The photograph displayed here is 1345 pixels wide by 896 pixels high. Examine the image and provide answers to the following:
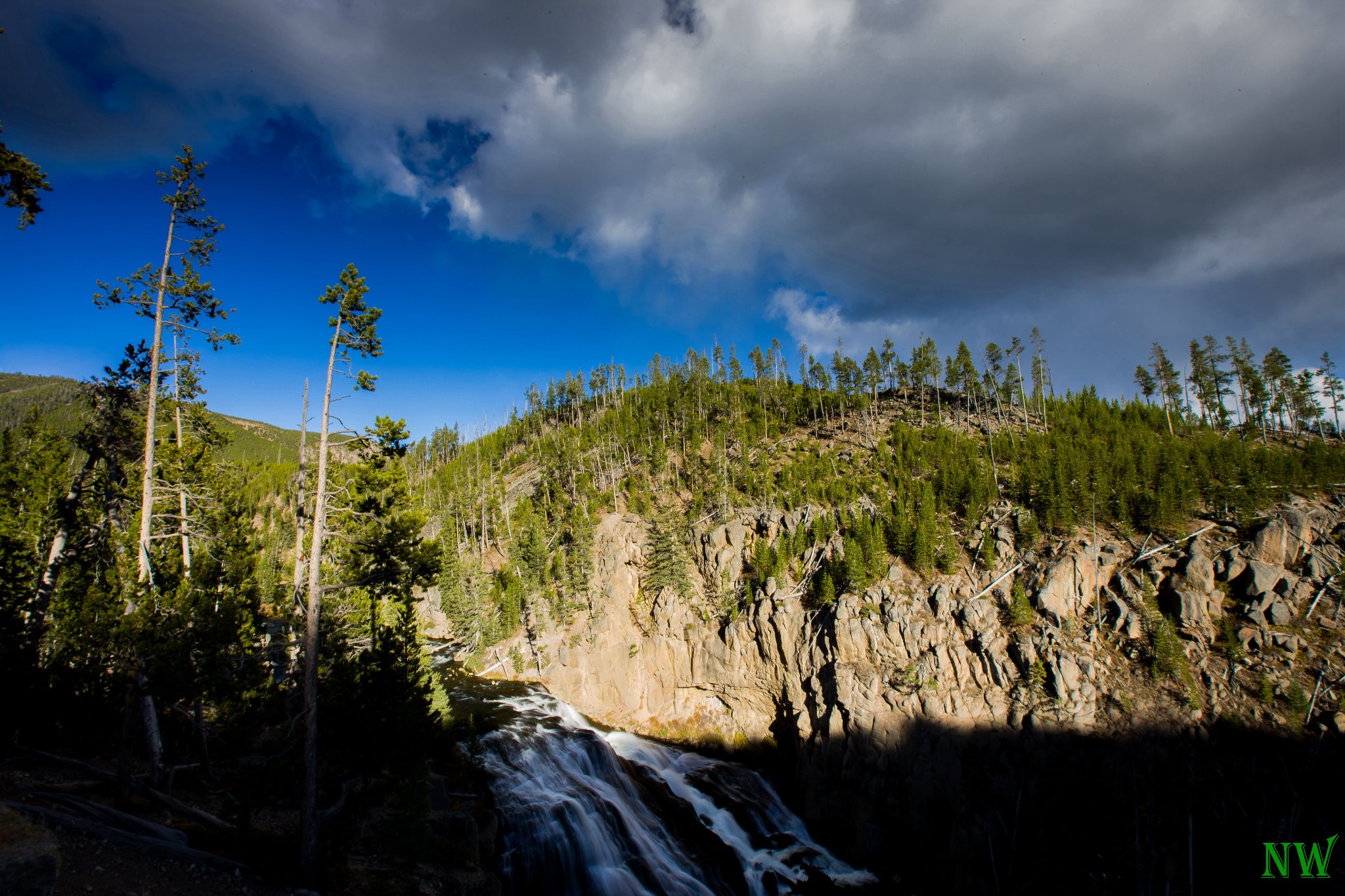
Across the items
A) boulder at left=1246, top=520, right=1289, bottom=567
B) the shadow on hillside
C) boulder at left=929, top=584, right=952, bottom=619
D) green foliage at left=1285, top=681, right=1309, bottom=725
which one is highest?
boulder at left=1246, top=520, right=1289, bottom=567

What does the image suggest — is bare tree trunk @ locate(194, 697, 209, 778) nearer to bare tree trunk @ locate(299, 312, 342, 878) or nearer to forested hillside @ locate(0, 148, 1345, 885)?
forested hillside @ locate(0, 148, 1345, 885)

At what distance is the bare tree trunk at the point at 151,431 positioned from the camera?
15406 millimetres

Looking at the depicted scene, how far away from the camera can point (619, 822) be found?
2695cm

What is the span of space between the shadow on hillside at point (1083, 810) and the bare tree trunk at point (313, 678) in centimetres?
3318

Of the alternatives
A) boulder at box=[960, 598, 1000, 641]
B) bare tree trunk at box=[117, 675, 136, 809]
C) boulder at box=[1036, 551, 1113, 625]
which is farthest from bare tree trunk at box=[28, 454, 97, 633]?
boulder at box=[1036, 551, 1113, 625]

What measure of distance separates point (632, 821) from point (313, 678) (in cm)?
2235

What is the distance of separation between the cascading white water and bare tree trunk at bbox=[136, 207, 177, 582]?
783 inches

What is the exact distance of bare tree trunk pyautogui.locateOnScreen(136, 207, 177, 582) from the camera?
15.4 meters

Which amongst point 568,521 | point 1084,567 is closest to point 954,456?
point 1084,567

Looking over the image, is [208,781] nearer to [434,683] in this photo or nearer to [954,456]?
[434,683]

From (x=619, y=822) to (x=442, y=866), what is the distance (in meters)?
11.7

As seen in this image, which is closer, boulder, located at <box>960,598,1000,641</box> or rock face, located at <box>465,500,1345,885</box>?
rock face, located at <box>465,500,1345,885</box>

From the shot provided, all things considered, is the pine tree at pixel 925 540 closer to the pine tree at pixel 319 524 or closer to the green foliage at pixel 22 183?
the pine tree at pixel 319 524

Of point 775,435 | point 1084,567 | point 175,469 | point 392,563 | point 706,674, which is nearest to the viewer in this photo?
point 392,563
